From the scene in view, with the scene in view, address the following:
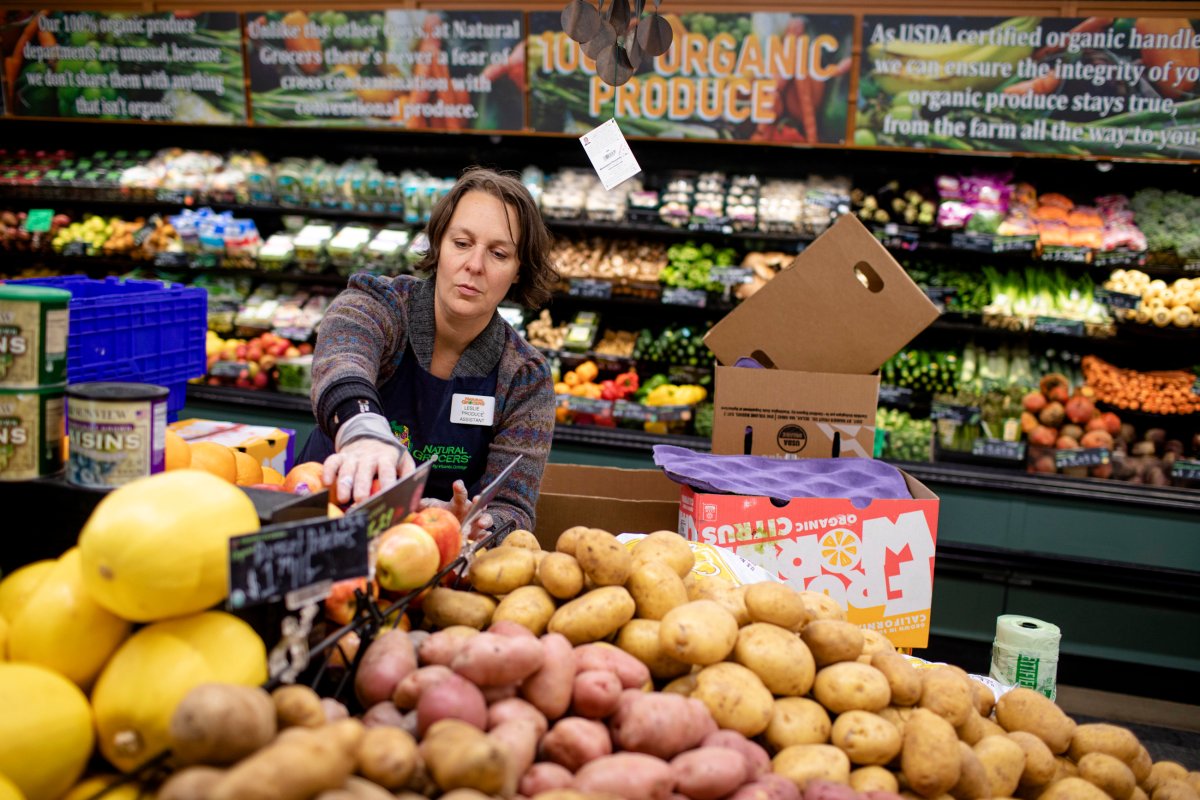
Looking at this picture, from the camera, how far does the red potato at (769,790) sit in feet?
3.58

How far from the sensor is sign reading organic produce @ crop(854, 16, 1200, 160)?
3818 mm

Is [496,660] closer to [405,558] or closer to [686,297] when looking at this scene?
[405,558]

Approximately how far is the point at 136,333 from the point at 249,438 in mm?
523

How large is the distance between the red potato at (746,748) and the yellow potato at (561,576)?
32 centimetres

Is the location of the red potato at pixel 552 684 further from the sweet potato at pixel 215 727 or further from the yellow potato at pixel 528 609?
the sweet potato at pixel 215 727

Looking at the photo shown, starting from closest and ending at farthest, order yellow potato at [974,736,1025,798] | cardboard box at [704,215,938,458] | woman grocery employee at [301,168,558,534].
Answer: yellow potato at [974,736,1025,798], woman grocery employee at [301,168,558,534], cardboard box at [704,215,938,458]

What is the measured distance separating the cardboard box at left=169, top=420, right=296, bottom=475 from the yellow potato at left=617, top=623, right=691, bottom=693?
148cm

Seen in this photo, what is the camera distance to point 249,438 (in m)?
2.63

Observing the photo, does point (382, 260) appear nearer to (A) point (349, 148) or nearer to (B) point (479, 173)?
(A) point (349, 148)

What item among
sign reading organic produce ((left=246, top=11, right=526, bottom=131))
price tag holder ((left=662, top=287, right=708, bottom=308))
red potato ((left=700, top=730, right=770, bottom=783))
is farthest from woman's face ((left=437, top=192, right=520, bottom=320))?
sign reading organic produce ((left=246, top=11, right=526, bottom=131))

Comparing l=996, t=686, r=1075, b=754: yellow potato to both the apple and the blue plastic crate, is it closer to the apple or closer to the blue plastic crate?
the apple

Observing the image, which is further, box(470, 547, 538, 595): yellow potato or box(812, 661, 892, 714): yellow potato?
box(470, 547, 538, 595): yellow potato

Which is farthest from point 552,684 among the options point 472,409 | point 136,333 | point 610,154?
point 610,154

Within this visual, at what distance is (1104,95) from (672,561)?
3477 millimetres
